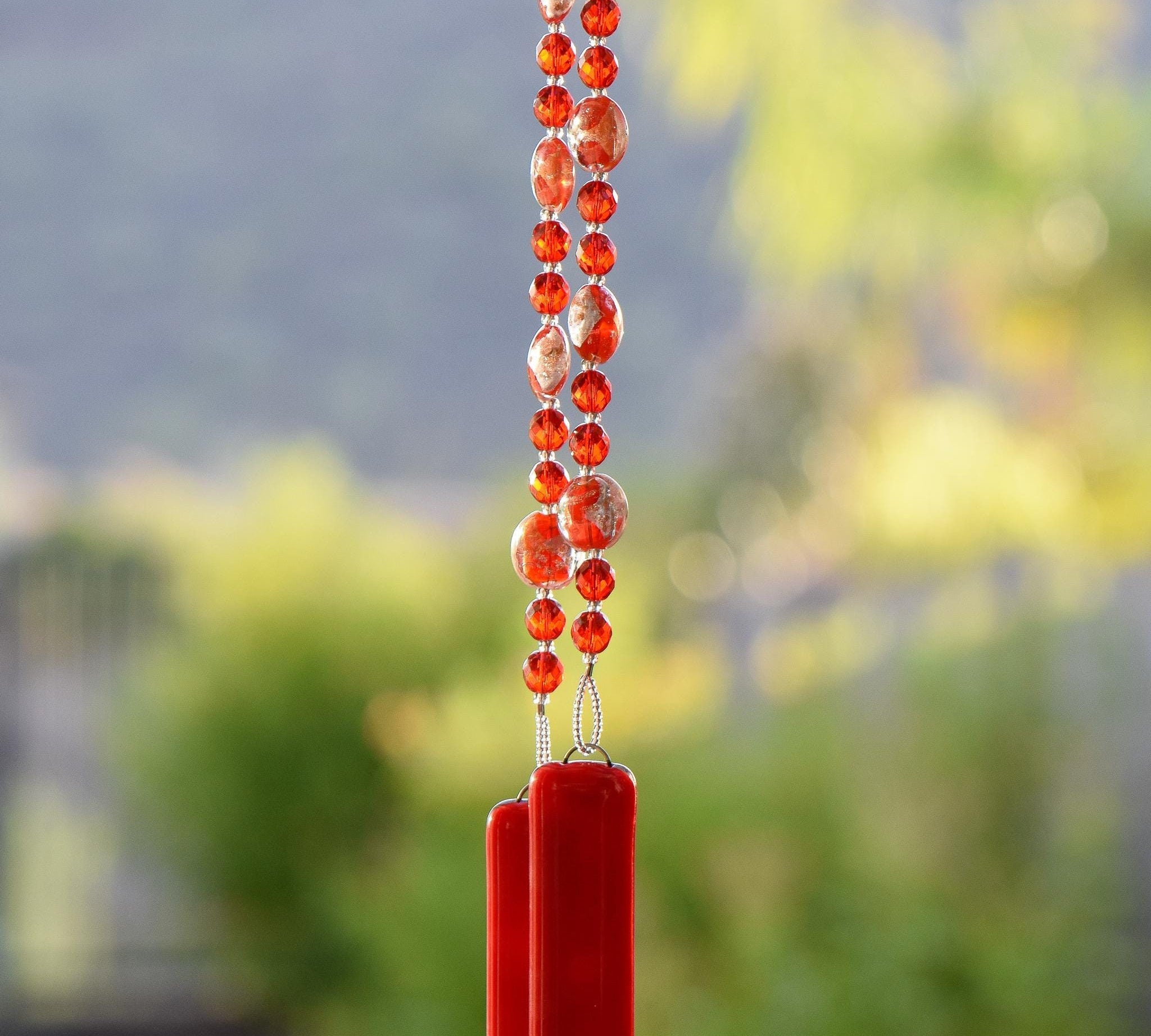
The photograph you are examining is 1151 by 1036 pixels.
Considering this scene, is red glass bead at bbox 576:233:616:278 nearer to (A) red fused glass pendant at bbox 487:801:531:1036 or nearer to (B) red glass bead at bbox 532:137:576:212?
(B) red glass bead at bbox 532:137:576:212

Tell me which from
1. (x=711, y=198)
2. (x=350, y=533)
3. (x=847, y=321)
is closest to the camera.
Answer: (x=350, y=533)

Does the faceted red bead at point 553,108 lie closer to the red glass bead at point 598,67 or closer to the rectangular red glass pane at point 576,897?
the red glass bead at point 598,67

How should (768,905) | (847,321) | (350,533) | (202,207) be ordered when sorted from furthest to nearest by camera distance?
1. (202,207)
2. (847,321)
3. (350,533)
4. (768,905)

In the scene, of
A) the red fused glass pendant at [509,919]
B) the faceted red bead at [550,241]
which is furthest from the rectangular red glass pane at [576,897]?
the faceted red bead at [550,241]

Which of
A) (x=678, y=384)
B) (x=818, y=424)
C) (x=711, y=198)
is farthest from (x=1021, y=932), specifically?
(x=678, y=384)

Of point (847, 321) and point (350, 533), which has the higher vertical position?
point (847, 321)

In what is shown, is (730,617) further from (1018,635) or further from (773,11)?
(773,11)

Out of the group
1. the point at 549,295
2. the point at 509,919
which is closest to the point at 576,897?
the point at 509,919

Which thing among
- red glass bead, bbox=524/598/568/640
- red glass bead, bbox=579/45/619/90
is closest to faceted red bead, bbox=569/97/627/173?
red glass bead, bbox=579/45/619/90
